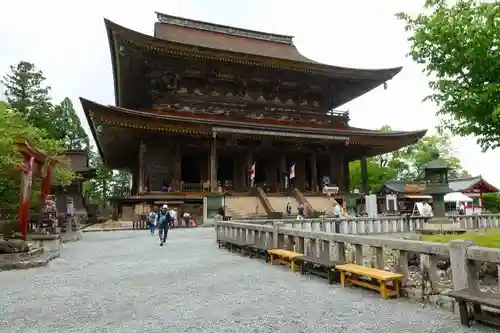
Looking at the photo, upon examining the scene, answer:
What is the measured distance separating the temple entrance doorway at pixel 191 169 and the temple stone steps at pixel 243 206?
20.9 ft

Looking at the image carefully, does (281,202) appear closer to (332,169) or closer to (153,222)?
(332,169)

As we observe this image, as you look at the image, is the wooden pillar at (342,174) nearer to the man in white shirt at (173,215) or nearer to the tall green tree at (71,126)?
the man in white shirt at (173,215)

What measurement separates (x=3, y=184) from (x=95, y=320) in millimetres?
11529

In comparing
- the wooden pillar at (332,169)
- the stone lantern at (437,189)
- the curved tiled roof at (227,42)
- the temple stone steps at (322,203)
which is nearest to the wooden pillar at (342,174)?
the wooden pillar at (332,169)

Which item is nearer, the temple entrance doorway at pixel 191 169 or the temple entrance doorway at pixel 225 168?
the temple entrance doorway at pixel 191 169

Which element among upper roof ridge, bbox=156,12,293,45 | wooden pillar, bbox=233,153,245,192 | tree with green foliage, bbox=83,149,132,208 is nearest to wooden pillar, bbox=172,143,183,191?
wooden pillar, bbox=233,153,245,192

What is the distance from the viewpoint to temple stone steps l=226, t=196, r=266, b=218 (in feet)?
73.9

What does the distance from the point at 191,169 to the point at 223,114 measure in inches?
219

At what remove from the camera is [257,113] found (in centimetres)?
2808

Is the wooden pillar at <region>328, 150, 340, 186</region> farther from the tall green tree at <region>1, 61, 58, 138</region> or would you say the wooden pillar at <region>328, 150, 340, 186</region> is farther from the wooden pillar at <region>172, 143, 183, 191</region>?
the tall green tree at <region>1, 61, 58, 138</region>

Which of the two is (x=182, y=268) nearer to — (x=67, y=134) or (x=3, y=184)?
(x=3, y=184)

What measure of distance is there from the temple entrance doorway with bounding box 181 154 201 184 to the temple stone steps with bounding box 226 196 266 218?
6.37 metres

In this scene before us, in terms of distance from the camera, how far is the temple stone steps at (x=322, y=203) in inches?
968

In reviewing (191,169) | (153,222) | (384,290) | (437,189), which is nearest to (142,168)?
(191,169)
